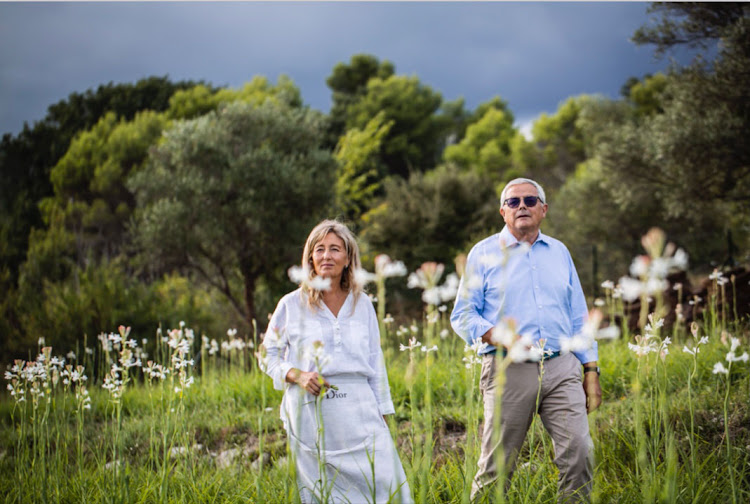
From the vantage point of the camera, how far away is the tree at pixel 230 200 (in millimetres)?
14359

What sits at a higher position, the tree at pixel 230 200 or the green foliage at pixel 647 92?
the green foliage at pixel 647 92

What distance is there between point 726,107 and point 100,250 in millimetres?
21350

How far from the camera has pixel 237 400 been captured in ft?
19.8

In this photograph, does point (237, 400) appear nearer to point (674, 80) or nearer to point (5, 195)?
point (674, 80)

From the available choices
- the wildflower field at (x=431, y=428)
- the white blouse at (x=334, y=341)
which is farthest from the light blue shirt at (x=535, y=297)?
the white blouse at (x=334, y=341)

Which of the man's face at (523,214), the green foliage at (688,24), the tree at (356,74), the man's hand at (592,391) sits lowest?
the man's hand at (592,391)

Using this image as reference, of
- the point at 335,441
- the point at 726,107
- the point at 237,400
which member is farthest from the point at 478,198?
the point at 335,441

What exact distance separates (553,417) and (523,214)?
1.12 m

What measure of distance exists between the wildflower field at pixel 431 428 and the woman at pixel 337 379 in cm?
20

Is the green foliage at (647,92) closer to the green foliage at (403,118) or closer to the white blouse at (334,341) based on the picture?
the green foliage at (403,118)

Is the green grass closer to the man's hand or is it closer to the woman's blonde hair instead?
the man's hand

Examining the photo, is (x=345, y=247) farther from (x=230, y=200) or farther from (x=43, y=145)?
(x=43, y=145)

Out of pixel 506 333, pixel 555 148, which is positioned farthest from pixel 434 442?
pixel 555 148

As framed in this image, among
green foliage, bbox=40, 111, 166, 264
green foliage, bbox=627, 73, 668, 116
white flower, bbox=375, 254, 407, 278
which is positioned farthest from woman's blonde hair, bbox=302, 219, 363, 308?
green foliage, bbox=627, 73, 668, 116
